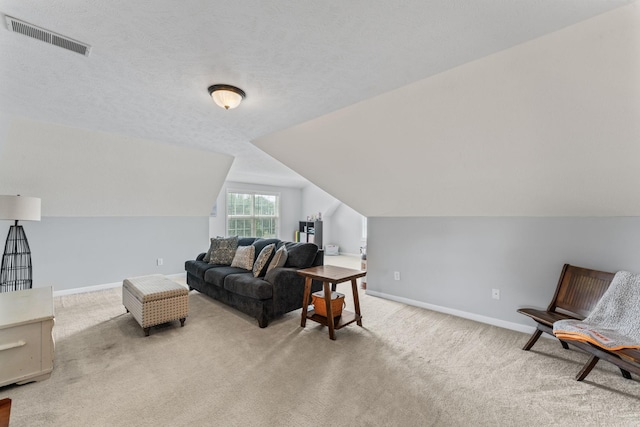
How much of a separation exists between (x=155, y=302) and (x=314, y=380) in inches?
71.4

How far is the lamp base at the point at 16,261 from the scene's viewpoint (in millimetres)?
3400

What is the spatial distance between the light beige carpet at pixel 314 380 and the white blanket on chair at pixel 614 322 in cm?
35

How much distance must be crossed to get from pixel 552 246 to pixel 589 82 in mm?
1721

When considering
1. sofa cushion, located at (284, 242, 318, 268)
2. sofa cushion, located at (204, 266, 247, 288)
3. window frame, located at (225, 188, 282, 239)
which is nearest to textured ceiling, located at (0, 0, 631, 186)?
sofa cushion, located at (284, 242, 318, 268)

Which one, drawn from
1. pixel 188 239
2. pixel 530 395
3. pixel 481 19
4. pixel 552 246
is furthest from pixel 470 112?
pixel 188 239

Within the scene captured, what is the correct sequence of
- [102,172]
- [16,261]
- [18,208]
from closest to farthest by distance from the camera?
1. [18,208]
2. [16,261]
3. [102,172]

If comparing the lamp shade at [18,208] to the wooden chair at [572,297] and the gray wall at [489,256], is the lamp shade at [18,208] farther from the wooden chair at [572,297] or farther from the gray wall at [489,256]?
the wooden chair at [572,297]

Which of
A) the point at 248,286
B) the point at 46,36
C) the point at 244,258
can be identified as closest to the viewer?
the point at 46,36

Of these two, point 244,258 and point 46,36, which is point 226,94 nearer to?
point 46,36

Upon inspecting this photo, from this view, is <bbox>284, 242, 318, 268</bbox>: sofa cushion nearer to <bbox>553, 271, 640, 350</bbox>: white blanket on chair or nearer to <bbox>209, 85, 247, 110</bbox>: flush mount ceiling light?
<bbox>209, 85, 247, 110</bbox>: flush mount ceiling light

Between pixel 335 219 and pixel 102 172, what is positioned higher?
pixel 102 172

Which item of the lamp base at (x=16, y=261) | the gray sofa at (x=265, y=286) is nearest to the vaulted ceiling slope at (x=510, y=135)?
the gray sofa at (x=265, y=286)

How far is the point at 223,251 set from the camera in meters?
4.14

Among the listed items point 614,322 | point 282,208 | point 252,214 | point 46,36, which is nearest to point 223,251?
point 46,36
